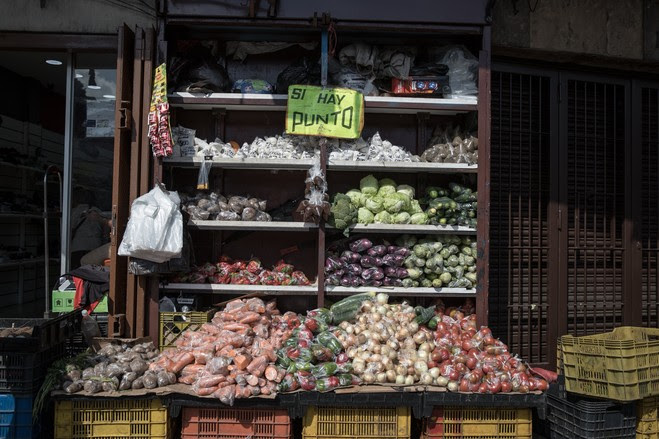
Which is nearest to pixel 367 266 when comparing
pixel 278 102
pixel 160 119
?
pixel 278 102

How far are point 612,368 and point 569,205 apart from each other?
265 cm

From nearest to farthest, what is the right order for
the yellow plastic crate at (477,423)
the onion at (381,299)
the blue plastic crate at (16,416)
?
the blue plastic crate at (16,416), the yellow plastic crate at (477,423), the onion at (381,299)

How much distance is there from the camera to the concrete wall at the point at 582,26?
6.05 m

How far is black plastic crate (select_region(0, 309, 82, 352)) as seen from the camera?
4.02 meters

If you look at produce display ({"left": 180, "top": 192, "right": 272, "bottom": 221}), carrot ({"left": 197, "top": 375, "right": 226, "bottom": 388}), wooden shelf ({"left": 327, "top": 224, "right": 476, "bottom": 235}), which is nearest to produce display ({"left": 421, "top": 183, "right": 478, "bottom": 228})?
wooden shelf ({"left": 327, "top": 224, "right": 476, "bottom": 235})

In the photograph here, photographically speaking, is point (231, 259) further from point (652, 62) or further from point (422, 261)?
point (652, 62)

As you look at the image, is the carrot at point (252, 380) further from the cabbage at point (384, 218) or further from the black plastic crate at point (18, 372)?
the cabbage at point (384, 218)

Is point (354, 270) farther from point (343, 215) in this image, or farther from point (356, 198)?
point (356, 198)

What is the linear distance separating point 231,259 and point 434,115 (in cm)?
286

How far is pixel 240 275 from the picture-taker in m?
5.51

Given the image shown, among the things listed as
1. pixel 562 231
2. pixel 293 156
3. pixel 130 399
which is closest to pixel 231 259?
pixel 293 156

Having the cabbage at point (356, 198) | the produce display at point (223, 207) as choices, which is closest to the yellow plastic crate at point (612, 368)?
the cabbage at point (356, 198)

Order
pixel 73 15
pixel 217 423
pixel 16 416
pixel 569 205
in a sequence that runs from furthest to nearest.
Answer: pixel 569 205 < pixel 73 15 < pixel 217 423 < pixel 16 416

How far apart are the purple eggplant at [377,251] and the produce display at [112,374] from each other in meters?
2.29
